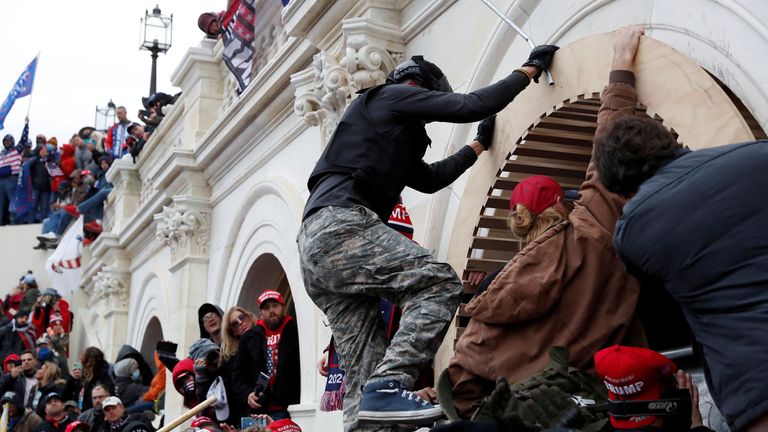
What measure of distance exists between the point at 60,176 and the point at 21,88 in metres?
2.41

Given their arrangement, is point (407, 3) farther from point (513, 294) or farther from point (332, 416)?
point (513, 294)

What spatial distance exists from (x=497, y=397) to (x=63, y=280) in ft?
67.2

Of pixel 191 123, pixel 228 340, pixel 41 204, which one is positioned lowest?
pixel 228 340

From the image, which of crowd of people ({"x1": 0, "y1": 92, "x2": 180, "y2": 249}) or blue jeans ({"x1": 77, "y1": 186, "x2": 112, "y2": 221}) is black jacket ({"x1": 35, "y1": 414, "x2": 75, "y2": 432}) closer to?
crowd of people ({"x1": 0, "y1": 92, "x2": 180, "y2": 249})

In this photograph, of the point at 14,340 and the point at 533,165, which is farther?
the point at 14,340

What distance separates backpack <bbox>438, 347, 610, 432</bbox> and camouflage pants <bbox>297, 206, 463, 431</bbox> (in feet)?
0.97

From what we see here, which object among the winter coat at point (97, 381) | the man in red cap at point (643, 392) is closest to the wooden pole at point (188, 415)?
the man in red cap at point (643, 392)

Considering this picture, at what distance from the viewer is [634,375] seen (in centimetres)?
367

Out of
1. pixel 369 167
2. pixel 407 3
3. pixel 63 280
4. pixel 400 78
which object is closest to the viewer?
pixel 369 167

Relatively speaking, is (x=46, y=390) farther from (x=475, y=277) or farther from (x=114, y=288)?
(x=475, y=277)

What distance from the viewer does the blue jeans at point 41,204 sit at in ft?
90.6

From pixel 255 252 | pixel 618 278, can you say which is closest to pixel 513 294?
pixel 618 278

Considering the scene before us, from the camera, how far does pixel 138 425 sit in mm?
8992

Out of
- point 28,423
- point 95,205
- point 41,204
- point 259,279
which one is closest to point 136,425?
point 259,279
